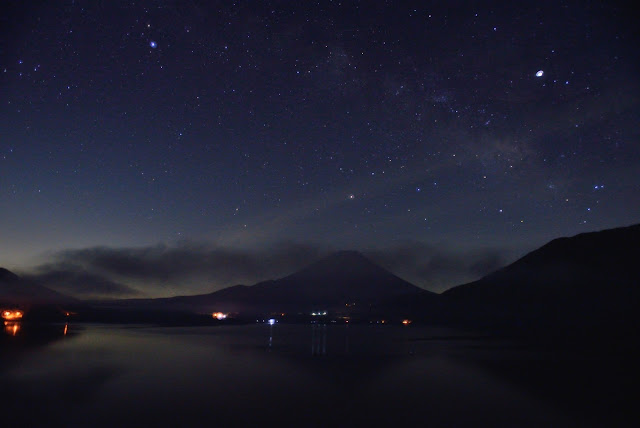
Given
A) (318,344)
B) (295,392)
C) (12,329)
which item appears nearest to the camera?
(295,392)

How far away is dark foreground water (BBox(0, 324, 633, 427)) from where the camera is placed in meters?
18.7

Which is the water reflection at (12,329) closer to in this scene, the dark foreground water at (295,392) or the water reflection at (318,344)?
the dark foreground water at (295,392)

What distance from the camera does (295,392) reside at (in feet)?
80.7

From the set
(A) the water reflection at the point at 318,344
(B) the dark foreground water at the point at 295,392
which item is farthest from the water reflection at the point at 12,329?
(A) the water reflection at the point at 318,344

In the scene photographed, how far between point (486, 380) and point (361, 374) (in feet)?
25.0

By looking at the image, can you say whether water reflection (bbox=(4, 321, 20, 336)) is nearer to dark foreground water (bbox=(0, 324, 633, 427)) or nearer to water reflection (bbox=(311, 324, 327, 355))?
dark foreground water (bbox=(0, 324, 633, 427))

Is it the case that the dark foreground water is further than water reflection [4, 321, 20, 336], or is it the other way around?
water reflection [4, 321, 20, 336]

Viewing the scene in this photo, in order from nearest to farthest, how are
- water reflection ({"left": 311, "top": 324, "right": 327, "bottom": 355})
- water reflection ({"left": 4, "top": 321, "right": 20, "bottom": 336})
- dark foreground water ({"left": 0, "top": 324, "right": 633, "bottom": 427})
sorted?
1. dark foreground water ({"left": 0, "top": 324, "right": 633, "bottom": 427})
2. water reflection ({"left": 311, "top": 324, "right": 327, "bottom": 355})
3. water reflection ({"left": 4, "top": 321, "right": 20, "bottom": 336})

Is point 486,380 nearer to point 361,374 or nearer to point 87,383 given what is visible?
point 361,374

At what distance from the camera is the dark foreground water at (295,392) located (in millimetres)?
18734

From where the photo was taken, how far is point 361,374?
31.9 m

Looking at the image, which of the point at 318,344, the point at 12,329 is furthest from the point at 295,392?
the point at 12,329

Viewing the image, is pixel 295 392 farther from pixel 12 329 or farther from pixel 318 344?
pixel 12 329

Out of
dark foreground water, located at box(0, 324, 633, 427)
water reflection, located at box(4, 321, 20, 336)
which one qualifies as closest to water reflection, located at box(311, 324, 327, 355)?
dark foreground water, located at box(0, 324, 633, 427)
